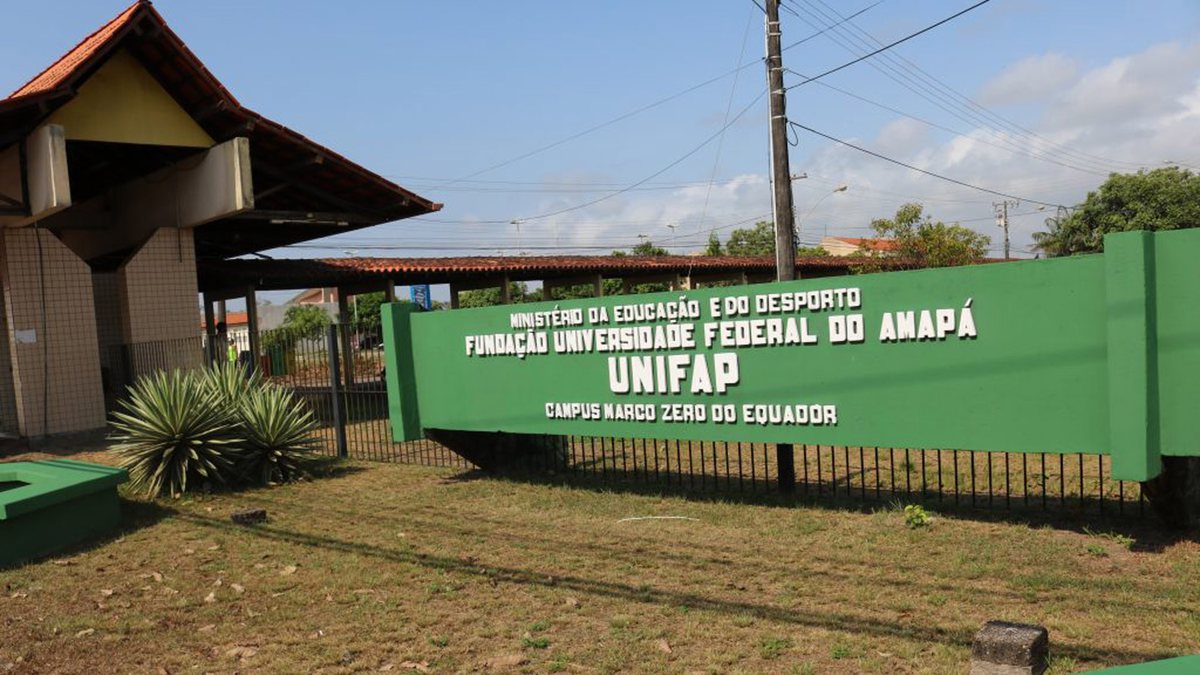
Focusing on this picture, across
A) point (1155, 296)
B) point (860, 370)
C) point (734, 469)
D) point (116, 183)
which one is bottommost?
point (734, 469)

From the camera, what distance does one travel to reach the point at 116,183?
17422 mm

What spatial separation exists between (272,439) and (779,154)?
8.48m

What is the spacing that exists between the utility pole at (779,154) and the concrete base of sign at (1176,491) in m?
7.36

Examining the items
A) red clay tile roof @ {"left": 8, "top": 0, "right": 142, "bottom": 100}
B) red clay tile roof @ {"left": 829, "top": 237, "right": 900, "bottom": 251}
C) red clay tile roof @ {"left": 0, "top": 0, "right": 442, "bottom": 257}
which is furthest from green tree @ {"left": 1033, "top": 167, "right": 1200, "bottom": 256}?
red clay tile roof @ {"left": 8, "top": 0, "right": 142, "bottom": 100}

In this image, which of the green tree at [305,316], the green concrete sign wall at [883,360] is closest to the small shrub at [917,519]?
the green concrete sign wall at [883,360]

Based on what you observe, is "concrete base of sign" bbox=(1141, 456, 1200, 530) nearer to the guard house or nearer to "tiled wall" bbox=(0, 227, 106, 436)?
the guard house

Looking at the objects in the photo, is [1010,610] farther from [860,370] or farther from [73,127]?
[73,127]

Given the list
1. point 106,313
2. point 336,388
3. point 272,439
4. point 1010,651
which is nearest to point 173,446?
point 272,439

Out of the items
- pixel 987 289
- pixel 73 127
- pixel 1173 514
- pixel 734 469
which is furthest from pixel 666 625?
pixel 73 127

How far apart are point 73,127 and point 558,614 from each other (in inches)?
473

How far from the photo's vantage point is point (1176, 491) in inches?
229

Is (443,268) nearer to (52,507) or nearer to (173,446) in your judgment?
(173,446)

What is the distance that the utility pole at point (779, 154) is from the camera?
43.5 feet

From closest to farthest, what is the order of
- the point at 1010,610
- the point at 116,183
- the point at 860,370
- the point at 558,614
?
the point at 1010,610 < the point at 558,614 < the point at 860,370 < the point at 116,183
